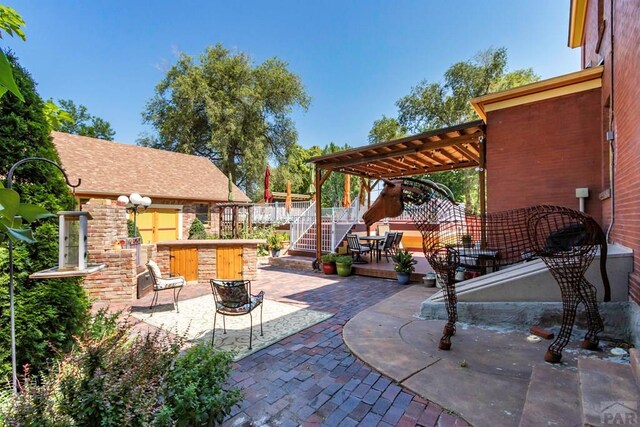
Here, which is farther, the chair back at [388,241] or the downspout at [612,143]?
the chair back at [388,241]

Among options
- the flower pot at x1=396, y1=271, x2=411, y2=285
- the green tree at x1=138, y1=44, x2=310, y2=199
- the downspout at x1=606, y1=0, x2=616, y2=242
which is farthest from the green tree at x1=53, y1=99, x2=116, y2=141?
the downspout at x1=606, y1=0, x2=616, y2=242

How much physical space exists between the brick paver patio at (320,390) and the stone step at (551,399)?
538mm

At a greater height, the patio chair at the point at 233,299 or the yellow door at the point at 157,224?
the yellow door at the point at 157,224

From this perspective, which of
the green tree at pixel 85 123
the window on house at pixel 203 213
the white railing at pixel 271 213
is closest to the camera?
the window on house at pixel 203 213

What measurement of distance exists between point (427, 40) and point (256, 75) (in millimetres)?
13472

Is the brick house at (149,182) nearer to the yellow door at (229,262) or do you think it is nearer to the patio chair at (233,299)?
the yellow door at (229,262)

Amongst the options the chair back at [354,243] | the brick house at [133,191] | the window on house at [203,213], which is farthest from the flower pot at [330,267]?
the window on house at [203,213]

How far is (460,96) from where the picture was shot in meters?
18.9

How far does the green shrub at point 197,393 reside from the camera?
1897 millimetres

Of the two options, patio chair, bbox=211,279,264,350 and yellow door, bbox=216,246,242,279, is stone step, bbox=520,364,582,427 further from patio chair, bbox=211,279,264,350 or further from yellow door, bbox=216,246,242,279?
yellow door, bbox=216,246,242,279

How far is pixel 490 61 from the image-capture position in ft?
58.7

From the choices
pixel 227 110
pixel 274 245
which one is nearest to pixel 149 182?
pixel 274 245

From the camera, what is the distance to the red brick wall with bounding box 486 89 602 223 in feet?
16.5

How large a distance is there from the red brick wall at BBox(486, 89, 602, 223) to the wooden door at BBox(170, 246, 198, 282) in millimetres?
7173
